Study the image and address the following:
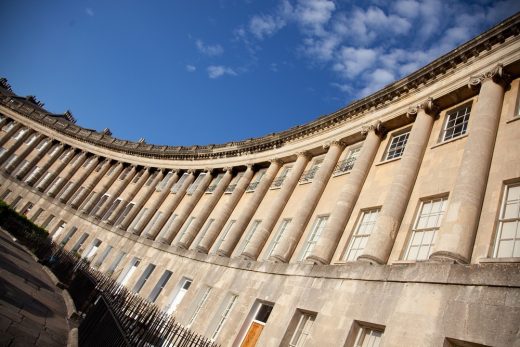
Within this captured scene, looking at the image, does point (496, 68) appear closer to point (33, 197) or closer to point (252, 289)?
point (252, 289)

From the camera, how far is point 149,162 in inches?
1467

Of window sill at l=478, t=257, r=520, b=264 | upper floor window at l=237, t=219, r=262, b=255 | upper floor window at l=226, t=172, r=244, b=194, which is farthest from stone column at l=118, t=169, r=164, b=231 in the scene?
window sill at l=478, t=257, r=520, b=264

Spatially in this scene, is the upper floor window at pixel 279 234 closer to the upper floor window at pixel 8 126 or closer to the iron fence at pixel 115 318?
the iron fence at pixel 115 318

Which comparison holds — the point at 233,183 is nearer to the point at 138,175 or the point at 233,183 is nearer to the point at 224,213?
the point at 224,213

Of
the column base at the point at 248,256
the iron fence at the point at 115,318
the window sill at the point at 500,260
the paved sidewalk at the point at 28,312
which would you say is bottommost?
the paved sidewalk at the point at 28,312

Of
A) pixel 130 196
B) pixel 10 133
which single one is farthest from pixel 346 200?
pixel 10 133

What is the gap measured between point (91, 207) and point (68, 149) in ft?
49.7

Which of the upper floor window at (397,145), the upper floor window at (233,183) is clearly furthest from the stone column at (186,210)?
the upper floor window at (397,145)

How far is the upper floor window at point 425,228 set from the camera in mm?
9680

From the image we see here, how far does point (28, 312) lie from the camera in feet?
33.6

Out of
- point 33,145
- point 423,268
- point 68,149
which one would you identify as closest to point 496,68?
point 423,268

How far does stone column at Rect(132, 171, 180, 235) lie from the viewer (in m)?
29.5

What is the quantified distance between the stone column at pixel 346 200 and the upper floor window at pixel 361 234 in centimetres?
54

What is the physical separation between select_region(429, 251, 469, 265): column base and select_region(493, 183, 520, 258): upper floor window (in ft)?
2.53
